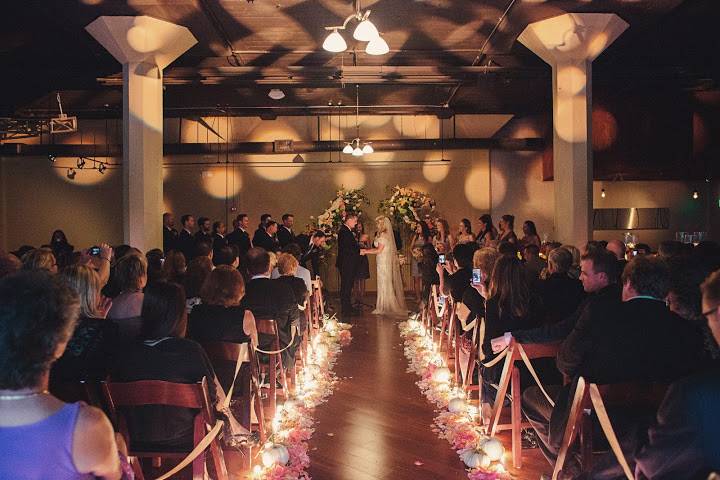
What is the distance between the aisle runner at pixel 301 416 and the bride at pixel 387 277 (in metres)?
2.58

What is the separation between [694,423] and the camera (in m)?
1.92

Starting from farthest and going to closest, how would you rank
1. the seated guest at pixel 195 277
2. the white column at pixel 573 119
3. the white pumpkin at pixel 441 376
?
1. the white column at pixel 573 119
2. the white pumpkin at pixel 441 376
3. the seated guest at pixel 195 277

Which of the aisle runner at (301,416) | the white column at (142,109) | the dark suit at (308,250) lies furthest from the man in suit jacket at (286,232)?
the white column at (142,109)

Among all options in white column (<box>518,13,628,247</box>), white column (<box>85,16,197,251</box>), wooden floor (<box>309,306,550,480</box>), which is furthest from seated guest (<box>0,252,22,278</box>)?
white column (<box>518,13,628,247</box>)

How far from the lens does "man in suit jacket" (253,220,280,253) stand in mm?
11062

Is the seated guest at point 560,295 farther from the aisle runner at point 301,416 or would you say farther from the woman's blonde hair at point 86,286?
the woman's blonde hair at point 86,286

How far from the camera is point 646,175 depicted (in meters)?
11.3

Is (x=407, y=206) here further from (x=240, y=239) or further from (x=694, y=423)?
(x=694, y=423)

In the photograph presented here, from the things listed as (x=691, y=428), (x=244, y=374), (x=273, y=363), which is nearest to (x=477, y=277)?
(x=273, y=363)

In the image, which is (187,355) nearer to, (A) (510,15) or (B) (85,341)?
(B) (85,341)

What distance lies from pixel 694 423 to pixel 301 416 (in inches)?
139

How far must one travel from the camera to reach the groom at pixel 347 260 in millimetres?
10875

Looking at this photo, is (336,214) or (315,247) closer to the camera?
(315,247)

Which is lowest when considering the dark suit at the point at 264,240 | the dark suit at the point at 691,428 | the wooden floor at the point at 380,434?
the wooden floor at the point at 380,434
